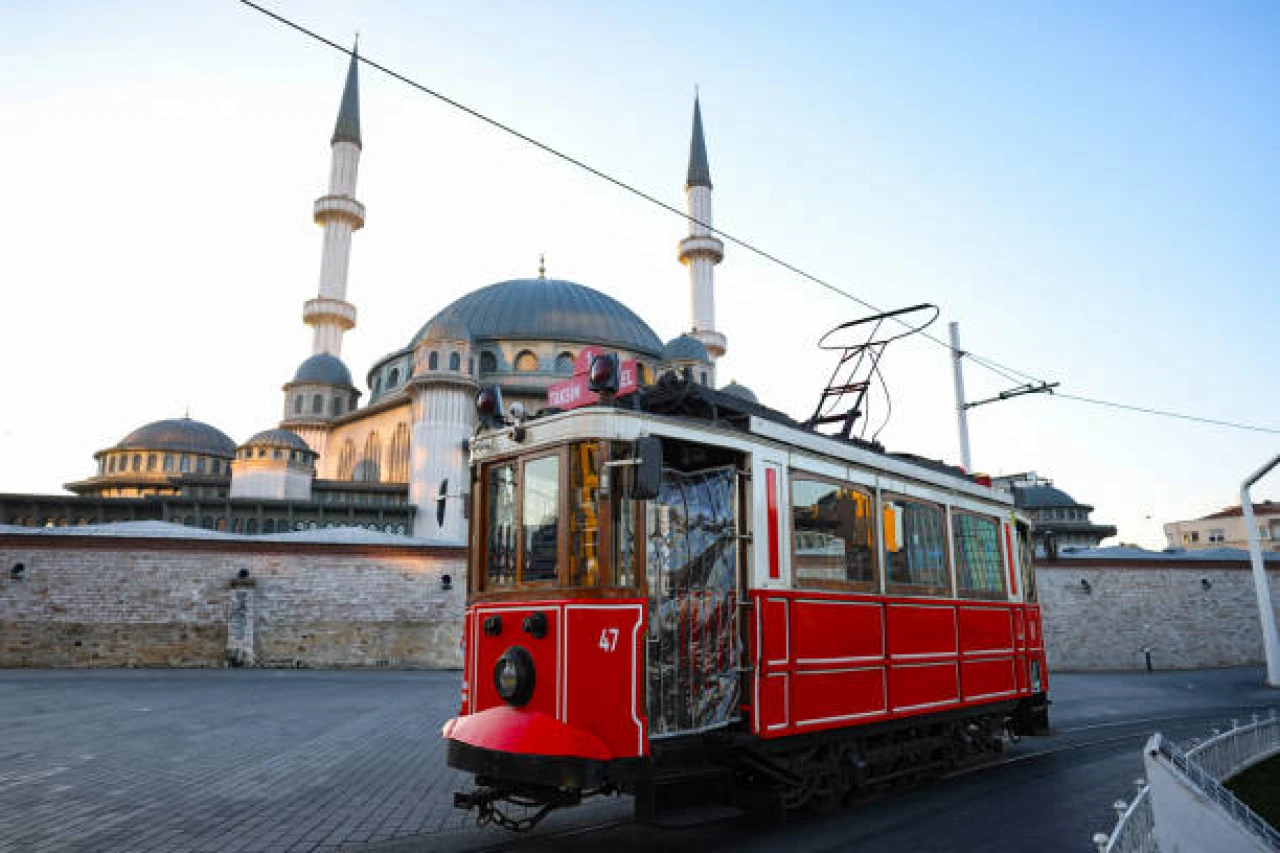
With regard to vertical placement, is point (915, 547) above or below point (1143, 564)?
below

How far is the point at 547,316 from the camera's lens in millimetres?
54406

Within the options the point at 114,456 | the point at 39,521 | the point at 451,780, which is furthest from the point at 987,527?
the point at 114,456

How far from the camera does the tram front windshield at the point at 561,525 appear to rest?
538 cm

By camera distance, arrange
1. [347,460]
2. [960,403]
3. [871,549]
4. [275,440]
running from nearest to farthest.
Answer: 1. [871,549]
2. [960,403]
3. [275,440]
4. [347,460]

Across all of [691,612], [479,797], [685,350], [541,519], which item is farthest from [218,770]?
[685,350]

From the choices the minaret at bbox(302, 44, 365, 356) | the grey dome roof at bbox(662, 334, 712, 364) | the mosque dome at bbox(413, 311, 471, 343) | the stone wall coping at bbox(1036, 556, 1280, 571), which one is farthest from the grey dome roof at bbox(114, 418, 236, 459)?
the stone wall coping at bbox(1036, 556, 1280, 571)

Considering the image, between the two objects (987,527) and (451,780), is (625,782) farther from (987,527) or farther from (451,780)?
(987,527)

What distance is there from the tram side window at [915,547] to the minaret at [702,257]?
45928mm

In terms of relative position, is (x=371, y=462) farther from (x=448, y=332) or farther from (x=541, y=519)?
(x=541, y=519)

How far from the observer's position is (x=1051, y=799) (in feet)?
24.0

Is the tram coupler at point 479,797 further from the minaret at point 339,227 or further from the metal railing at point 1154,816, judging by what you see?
the minaret at point 339,227

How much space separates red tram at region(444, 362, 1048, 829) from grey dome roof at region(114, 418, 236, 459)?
201ft

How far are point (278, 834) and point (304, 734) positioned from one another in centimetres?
565

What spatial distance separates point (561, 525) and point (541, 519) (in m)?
0.26
